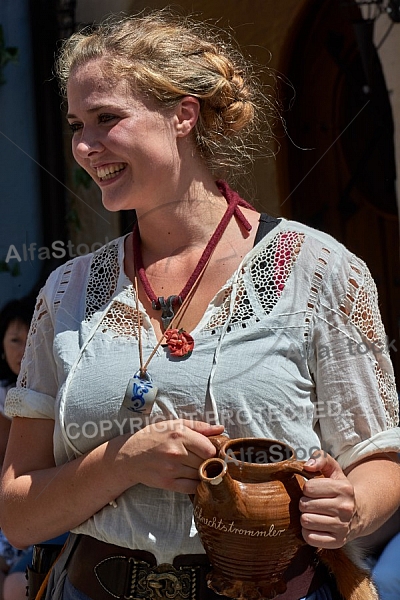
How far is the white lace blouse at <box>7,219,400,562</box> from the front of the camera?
1.58m

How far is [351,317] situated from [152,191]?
0.45 meters

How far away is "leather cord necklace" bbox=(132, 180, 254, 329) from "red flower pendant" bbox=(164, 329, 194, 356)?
0.18 ft

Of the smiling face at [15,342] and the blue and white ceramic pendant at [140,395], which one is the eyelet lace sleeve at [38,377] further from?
the smiling face at [15,342]

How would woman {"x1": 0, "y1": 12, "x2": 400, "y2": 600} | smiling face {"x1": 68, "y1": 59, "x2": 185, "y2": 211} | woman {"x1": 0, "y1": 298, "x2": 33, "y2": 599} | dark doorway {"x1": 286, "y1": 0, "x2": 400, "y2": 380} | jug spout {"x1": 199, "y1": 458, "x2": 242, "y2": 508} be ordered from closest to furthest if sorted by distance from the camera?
jug spout {"x1": 199, "y1": 458, "x2": 242, "y2": 508} < woman {"x1": 0, "y1": 12, "x2": 400, "y2": 600} < smiling face {"x1": 68, "y1": 59, "x2": 185, "y2": 211} < dark doorway {"x1": 286, "y1": 0, "x2": 400, "y2": 380} < woman {"x1": 0, "y1": 298, "x2": 33, "y2": 599}

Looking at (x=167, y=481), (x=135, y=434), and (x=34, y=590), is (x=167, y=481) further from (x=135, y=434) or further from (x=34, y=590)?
(x=34, y=590)

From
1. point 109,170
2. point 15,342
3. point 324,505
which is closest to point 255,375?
point 324,505

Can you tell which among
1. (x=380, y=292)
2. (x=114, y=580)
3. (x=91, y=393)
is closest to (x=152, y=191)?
(x=91, y=393)

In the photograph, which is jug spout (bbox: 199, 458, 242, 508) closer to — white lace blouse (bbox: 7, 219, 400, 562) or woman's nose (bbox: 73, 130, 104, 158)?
white lace blouse (bbox: 7, 219, 400, 562)

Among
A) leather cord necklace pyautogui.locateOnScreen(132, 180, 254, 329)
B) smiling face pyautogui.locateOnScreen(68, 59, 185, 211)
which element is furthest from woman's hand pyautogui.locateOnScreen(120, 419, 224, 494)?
smiling face pyautogui.locateOnScreen(68, 59, 185, 211)

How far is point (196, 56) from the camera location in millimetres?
1804

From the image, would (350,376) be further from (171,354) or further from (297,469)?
(171,354)

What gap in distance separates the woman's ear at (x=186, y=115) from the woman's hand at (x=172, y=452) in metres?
0.59

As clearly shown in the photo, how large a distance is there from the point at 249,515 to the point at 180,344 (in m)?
0.34

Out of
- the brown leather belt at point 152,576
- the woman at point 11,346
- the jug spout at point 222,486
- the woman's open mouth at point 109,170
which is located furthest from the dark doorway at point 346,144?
the jug spout at point 222,486
